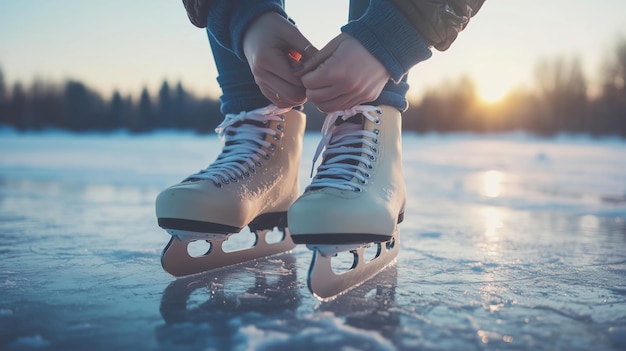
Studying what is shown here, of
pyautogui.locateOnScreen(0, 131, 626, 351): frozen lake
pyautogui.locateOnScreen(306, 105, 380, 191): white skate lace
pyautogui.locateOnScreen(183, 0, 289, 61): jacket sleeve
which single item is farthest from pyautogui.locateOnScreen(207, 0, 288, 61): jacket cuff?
pyautogui.locateOnScreen(0, 131, 626, 351): frozen lake

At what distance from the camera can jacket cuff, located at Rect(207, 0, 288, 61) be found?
0.87m

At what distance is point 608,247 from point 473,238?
1.07 ft

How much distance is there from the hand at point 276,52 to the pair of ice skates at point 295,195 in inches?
6.0

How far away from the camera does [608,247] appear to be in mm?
1279

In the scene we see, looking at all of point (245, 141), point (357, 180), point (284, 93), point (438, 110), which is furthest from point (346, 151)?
point (438, 110)

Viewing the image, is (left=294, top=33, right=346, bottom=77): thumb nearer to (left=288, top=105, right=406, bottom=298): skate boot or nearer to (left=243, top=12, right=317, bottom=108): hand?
(left=243, top=12, right=317, bottom=108): hand

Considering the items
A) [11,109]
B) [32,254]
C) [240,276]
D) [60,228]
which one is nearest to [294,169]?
[240,276]

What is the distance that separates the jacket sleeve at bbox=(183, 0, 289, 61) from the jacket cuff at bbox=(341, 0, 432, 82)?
0.16m

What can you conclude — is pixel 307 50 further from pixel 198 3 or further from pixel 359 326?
pixel 359 326

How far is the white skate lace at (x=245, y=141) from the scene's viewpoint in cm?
→ 106

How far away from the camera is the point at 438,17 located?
81cm

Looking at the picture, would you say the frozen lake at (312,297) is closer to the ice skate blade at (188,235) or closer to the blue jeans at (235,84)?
the ice skate blade at (188,235)

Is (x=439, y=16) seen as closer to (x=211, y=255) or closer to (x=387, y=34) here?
(x=387, y=34)

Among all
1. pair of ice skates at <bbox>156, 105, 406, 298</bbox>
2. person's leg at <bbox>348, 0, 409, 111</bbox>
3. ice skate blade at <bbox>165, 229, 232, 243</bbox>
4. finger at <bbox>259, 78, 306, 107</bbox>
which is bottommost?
ice skate blade at <bbox>165, 229, 232, 243</bbox>
